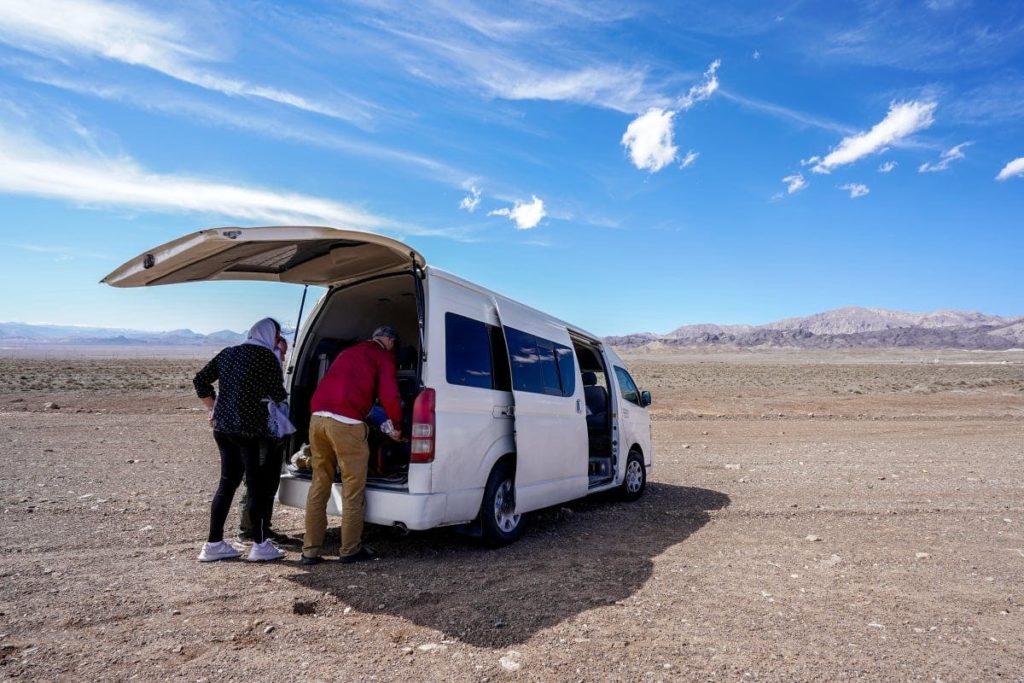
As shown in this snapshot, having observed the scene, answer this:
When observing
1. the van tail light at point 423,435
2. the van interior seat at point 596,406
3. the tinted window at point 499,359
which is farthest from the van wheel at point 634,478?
the van tail light at point 423,435

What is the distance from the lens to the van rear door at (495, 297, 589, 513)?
641 centimetres

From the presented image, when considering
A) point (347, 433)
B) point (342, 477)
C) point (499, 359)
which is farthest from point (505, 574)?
point (499, 359)

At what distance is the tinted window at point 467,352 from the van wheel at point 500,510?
2.71ft

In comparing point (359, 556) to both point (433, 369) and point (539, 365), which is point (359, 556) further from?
point (539, 365)

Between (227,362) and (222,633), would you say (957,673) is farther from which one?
(227,362)

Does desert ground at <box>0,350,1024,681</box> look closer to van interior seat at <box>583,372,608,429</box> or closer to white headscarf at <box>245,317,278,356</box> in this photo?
van interior seat at <box>583,372,608,429</box>

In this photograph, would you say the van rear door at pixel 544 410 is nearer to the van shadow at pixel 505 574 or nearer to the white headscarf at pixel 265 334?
the van shadow at pixel 505 574

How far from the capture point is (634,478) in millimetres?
8844

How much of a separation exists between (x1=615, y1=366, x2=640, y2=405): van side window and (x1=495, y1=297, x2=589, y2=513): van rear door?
1427 millimetres

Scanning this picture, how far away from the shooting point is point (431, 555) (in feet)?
19.7

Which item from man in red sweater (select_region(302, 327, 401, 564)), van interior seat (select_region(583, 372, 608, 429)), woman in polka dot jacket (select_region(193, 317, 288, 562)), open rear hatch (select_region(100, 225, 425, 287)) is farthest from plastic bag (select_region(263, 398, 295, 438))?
van interior seat (select_region(583, 372, 608, 429))

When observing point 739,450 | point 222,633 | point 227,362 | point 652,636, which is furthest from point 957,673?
point 739,450

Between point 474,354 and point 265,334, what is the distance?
1750mm

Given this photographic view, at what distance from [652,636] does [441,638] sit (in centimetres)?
129
